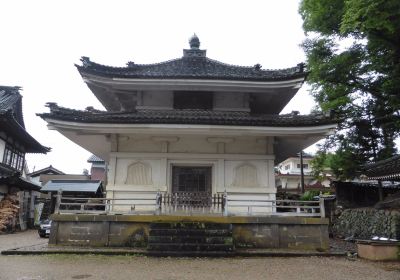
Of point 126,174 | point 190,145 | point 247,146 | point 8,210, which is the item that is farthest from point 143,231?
point 8,210

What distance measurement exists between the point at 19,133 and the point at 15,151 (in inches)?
108

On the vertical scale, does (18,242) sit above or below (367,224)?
below

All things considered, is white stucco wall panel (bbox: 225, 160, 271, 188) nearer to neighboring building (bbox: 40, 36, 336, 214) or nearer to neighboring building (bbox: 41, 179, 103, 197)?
neighboring building (bbox: 40, 36, 336, 214)

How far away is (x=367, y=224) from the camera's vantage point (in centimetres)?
1833

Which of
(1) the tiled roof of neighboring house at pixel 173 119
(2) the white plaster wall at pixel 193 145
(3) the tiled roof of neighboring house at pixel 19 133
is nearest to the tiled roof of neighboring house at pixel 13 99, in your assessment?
(3) the tiled roof of neighboring house at pixel 19 133

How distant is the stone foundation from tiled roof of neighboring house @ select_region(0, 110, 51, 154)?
16701mm

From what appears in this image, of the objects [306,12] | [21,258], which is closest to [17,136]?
[21,258]

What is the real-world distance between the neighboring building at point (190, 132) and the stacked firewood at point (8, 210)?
13841mm

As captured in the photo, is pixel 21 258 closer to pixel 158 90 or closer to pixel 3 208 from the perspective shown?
pixel 158 90

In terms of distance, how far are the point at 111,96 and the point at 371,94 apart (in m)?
17.0

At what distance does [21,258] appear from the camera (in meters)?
11.3

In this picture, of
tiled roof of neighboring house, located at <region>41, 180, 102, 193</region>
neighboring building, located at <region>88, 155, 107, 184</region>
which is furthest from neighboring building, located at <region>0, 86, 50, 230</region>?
neighboring building, located at <region>88, 155, 107, 184</region>

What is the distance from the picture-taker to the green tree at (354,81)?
845 inches

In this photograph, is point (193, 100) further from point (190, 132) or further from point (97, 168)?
point (97, 168)
